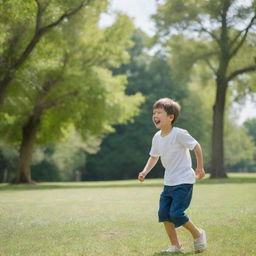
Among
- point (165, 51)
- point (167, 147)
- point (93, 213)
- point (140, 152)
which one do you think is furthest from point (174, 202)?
point (140, 152)

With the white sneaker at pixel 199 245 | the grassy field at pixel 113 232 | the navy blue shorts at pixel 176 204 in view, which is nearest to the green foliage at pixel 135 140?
the grassy field at pixel 113 232

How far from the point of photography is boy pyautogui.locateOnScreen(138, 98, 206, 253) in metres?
6.39

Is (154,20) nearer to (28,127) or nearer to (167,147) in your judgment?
(28,127)

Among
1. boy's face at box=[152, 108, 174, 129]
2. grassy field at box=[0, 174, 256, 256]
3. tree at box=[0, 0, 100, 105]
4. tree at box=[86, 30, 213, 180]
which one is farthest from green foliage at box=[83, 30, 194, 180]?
boy's face at box=[152, 108, 174, 129]

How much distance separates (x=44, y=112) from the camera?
110ft

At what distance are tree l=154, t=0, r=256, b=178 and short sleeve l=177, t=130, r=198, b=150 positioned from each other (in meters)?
26.0

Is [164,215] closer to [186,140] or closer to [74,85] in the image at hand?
[186,140]

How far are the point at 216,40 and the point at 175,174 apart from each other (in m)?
28.1

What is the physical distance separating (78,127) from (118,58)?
5.75m

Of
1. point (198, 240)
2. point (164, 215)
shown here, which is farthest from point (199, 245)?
point (164, 215)

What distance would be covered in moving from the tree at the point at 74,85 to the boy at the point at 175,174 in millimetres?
21817

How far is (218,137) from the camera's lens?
3341 centimetres

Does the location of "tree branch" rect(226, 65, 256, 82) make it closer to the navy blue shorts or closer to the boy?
the boy

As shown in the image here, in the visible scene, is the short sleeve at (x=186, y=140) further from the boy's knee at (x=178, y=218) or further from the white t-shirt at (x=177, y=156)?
the boy's knee at (x=178, y=218)
